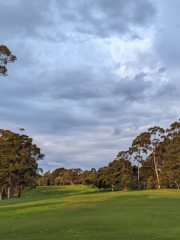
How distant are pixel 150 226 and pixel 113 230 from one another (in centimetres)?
255

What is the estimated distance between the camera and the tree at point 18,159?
61500 mm

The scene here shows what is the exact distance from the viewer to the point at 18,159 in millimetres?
63875

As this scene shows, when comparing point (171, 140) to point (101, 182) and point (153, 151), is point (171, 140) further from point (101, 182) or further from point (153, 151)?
point (101, 182)

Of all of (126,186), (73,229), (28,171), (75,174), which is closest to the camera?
(73,229)

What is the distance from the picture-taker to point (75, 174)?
148750mm

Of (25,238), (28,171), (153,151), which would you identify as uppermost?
(153,151)

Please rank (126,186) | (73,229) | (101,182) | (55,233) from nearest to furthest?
1. (55,233)
2. (73,229)
3. (126,186)
4. (101,182)

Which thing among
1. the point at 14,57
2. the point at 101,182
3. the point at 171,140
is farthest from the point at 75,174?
the point at 14,57

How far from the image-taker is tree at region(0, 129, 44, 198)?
202 ft

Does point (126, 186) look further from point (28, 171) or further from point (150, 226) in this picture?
point (150, 226)

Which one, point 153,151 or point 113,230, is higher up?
point 153,151

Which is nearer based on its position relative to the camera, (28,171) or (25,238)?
(25,238)

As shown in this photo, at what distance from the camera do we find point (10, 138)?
211ft

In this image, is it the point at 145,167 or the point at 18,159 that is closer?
the point at 18,159
